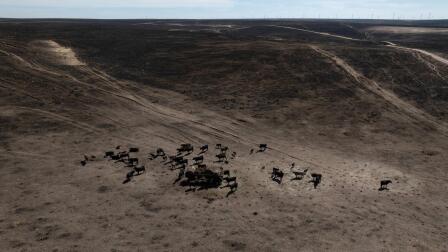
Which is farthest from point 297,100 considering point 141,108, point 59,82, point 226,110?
point 59,82

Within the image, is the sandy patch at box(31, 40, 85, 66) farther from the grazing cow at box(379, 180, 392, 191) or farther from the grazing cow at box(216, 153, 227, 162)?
the grazing cow at box(379, 180, 392, 191)

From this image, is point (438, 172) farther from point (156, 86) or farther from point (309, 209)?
point (156, 86)

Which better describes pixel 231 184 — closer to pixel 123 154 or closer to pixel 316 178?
pixel 316 178

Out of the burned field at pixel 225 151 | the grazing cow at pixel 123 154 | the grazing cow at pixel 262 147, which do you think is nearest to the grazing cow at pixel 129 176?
the burned field at pixel 225 151

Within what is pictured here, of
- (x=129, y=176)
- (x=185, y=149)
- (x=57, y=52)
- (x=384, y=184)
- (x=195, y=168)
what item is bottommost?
(x=384, y=184)

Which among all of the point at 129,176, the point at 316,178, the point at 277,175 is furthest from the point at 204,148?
the point at 316,178

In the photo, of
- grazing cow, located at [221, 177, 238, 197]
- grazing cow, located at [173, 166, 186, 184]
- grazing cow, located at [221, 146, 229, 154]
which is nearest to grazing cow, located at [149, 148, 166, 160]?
grazing cow, located at [173, 166, 186, 184]
